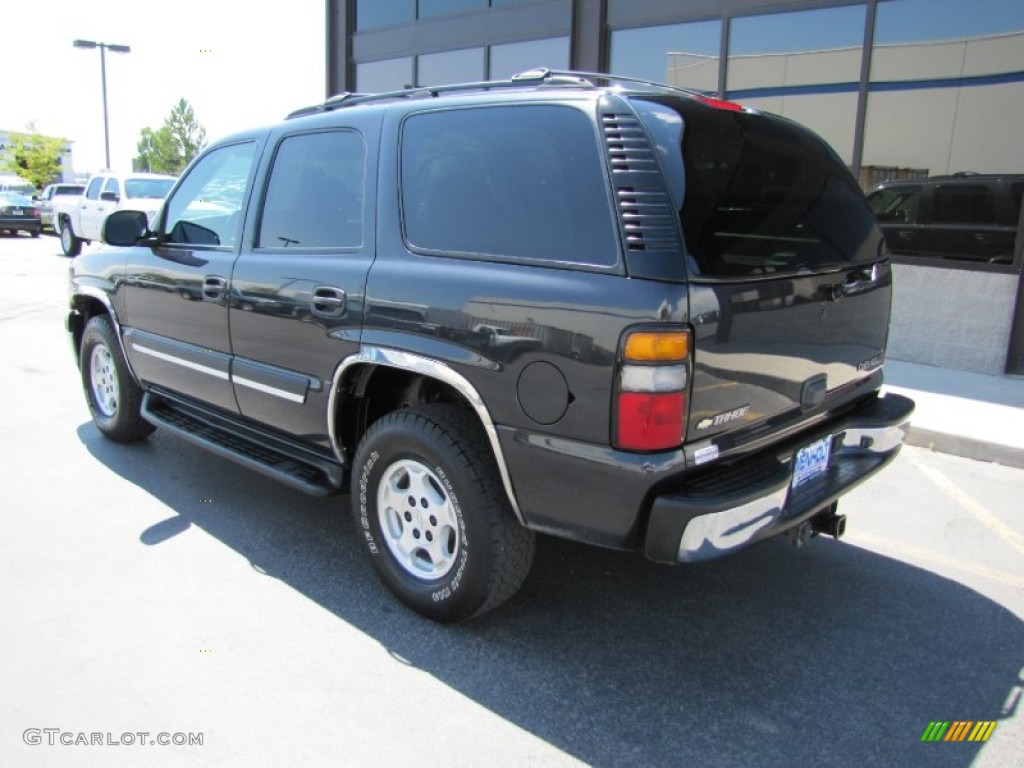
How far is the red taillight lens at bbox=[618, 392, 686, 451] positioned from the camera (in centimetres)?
243

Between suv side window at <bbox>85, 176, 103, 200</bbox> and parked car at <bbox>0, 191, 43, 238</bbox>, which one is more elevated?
suv side window at <bbox>85, 176, 103, 200</bbox>

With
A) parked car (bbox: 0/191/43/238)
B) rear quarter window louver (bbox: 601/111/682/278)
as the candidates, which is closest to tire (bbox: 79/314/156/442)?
rear quarter window louver (bbox: 601/111/682/278)

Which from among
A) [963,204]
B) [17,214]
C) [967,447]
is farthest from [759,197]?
[17,214]

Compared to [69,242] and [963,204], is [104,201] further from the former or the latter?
[963,204]

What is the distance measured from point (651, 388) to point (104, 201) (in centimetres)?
1750

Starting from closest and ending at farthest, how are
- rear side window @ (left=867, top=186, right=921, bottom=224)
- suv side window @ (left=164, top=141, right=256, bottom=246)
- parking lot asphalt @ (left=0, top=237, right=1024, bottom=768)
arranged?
parking lot asphalt @ (left=0, top=237, right=1024, bottom=768) → suv side window @ (left=164, top=141, right=256, bottom=246) → rear side window @ (left=867, top=186, right=921, bottom=224)

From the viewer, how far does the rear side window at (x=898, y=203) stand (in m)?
8.09

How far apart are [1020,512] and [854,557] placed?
4.75ft

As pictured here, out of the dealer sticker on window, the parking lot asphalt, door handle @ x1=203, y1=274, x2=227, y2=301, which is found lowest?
the parking lot asphalt

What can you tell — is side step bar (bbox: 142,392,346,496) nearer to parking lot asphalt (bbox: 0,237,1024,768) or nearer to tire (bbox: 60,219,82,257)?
parking lot asphalt (bbox: 0,237,1024,768)

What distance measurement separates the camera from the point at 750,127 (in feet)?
9.89

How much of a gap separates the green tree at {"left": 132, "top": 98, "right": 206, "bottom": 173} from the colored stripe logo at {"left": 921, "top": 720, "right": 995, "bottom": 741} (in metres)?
86.0

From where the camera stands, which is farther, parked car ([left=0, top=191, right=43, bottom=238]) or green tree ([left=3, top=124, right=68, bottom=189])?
green tree ([left=3, top=124, right=68, bottom=189])

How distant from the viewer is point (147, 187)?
1636cm
